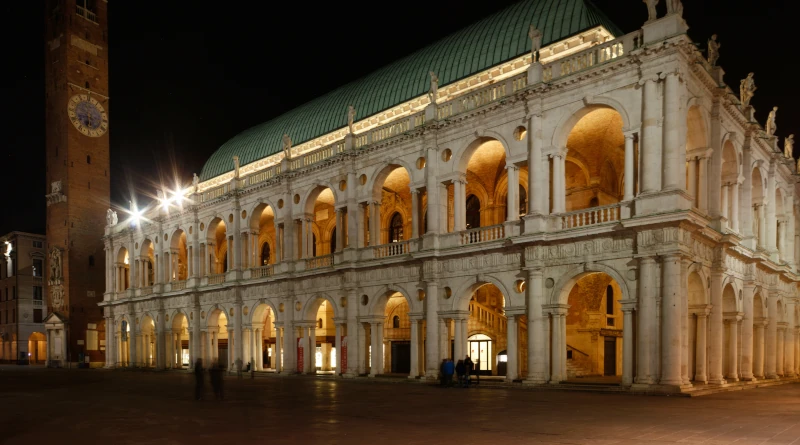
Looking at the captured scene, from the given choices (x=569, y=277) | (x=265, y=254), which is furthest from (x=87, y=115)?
(x=569, y=277)

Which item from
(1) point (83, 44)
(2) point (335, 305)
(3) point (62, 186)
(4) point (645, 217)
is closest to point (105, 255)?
(3) point (62, 186)

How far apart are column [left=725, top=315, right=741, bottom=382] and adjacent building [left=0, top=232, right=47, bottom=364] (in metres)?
74.9

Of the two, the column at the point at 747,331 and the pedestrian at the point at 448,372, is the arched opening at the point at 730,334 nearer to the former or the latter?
the column at the point at 747,331

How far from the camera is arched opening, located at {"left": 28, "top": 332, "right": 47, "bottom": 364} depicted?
257ft

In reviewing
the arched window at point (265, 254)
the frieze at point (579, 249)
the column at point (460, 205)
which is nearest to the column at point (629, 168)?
the frieze at point (579, 249)

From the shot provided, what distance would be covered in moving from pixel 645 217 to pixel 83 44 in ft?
191

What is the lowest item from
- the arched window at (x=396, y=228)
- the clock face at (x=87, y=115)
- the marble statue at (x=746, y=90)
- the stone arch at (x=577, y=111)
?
the arched window at (x=396, y=228)

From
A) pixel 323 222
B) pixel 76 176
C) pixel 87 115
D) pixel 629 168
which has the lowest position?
pixel 323 222

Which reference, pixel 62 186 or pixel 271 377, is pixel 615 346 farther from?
pixel 62 186

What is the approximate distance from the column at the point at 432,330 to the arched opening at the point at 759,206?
15778mm

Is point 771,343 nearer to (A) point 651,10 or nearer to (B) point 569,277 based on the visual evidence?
(B) point 569,277

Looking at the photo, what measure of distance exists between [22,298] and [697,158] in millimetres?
76928

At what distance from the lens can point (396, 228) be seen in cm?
3934

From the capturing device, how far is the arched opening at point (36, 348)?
78188mm
